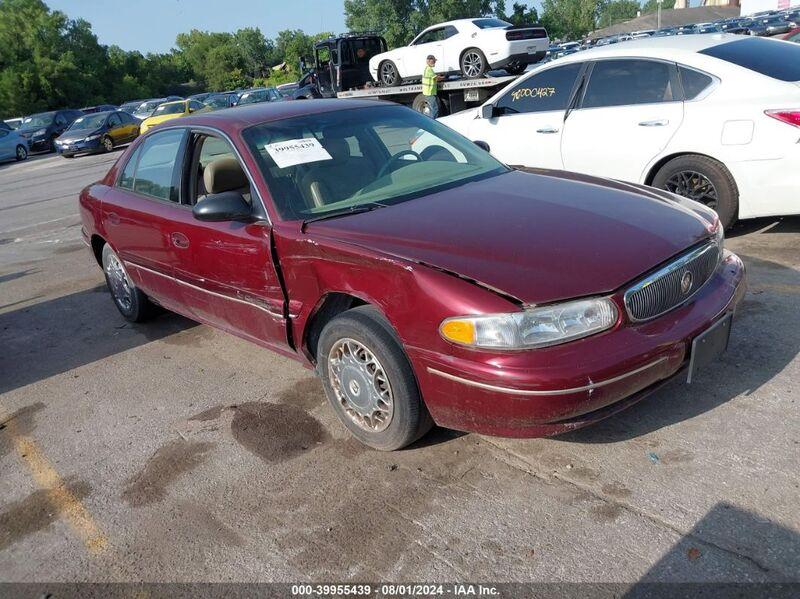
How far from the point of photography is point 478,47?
15.6 metres

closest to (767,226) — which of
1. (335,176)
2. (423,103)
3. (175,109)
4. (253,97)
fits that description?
(335,176)

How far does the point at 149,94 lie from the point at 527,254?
65.6m

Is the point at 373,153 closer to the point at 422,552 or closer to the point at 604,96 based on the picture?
the point at 422,552

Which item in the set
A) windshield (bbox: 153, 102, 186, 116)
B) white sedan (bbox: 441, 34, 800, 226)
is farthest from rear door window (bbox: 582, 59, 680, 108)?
windshield (bbox: 153, 102, 186, 116)

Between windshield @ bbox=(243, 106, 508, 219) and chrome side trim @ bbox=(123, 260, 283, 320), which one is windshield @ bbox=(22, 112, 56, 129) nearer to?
chrome side trim @ bbox=(123, 260, 283, 320)

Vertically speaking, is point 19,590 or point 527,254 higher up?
point 527,254

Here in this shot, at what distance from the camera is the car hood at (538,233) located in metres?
2.84

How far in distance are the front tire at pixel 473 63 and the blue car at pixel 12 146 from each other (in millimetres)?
19204

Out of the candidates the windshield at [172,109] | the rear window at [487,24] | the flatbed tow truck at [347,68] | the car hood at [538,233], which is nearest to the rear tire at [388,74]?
the flatbed tow truck at [347,68]

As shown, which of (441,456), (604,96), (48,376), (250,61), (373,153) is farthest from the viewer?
(250,61)

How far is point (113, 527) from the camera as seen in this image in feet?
10.0

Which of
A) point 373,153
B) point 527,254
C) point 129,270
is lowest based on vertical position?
point 129,270

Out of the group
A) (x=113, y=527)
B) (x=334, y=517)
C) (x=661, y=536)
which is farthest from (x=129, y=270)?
(x=661, y=536)

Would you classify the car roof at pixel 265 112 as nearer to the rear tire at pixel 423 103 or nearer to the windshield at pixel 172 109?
the rear tire at pixel 423 103
